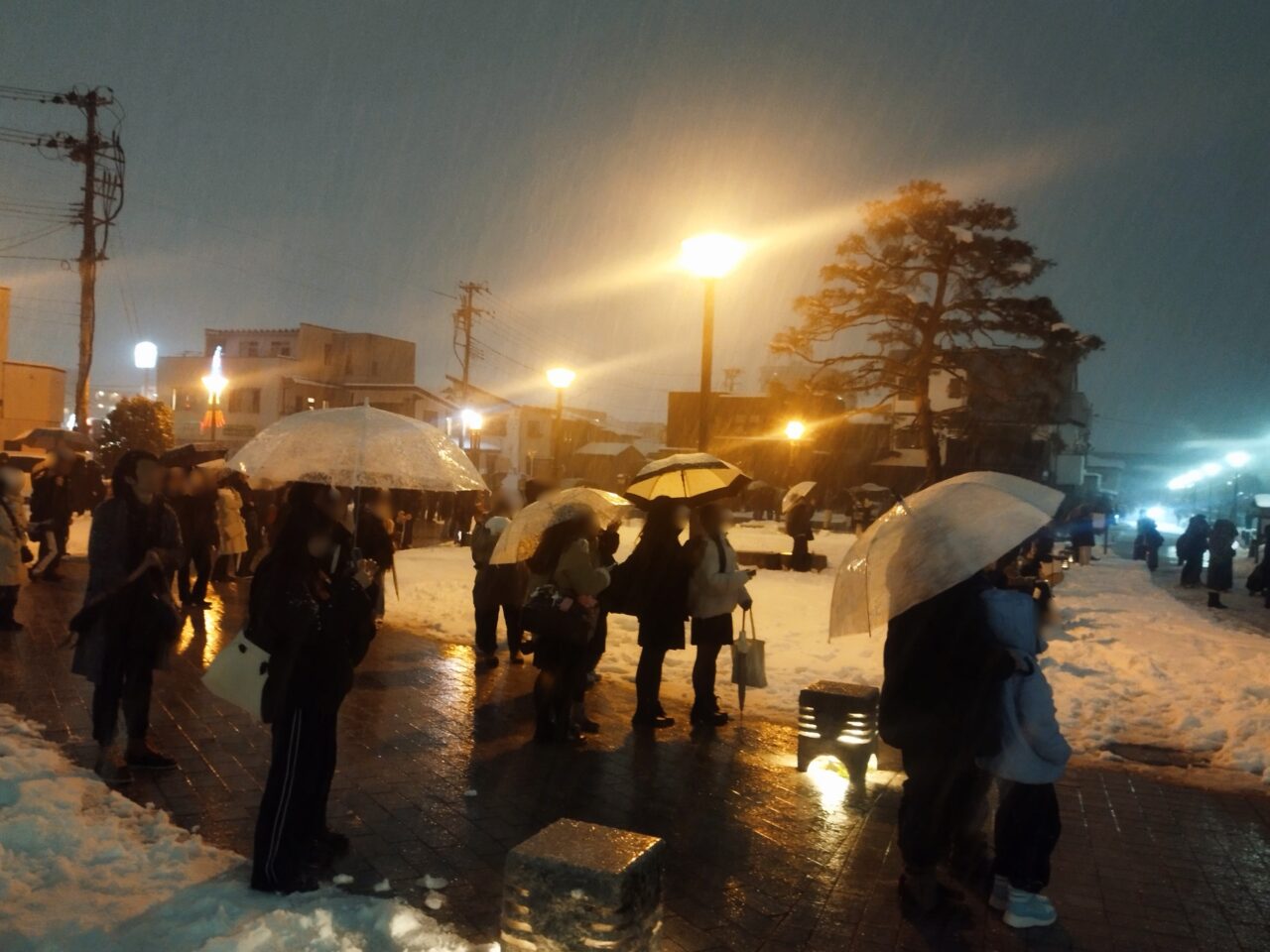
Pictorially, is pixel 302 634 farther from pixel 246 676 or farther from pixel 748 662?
pixel 748 662

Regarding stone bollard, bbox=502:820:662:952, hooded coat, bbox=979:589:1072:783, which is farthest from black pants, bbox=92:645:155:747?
hooded coat, bbox=979:589:1072:783

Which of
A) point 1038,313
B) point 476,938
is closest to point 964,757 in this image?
point 476,938

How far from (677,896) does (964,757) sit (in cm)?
151

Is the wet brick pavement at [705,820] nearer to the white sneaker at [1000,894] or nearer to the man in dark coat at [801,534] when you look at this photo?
the white sneaker at [1000,894]

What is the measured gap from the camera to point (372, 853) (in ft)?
16.2

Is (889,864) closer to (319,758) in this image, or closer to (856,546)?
(856,546)

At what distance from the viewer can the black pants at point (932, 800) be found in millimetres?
4383

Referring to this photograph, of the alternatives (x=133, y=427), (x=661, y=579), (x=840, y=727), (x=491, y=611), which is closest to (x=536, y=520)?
(x=661, y=579)

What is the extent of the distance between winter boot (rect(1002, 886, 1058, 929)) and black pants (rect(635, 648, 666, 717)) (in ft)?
11.8

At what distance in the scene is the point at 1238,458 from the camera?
4966cm

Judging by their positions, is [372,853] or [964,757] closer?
[964,757]

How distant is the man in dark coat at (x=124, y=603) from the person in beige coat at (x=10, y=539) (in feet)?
16.8

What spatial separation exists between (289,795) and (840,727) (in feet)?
11.8

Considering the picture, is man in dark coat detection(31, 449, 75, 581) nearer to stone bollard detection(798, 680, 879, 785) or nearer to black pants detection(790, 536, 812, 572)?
stone bollard detection(798, 680, 879, 785)
